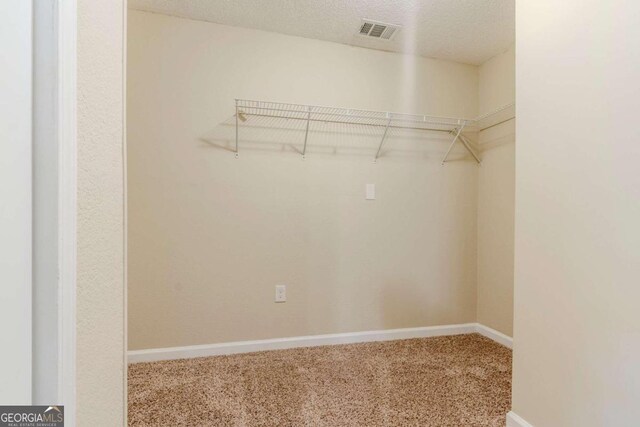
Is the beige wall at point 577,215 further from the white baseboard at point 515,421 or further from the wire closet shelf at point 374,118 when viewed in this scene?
the wire closet shelf at point 374,118

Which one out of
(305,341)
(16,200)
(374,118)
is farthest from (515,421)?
(374,118)

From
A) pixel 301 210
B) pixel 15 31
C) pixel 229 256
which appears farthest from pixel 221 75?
pixel 15 31

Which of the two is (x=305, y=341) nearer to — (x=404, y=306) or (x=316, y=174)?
(x=404, y=306)

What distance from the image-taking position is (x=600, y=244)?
1.01 m

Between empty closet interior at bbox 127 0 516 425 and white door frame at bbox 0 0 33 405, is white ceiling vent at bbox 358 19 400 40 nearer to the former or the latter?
empty closet interior at bbox 127 0 516 425

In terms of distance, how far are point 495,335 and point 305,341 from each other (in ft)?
4.91

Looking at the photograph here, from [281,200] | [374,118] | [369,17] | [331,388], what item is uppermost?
[369,17]

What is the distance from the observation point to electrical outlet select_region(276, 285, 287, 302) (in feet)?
7.00

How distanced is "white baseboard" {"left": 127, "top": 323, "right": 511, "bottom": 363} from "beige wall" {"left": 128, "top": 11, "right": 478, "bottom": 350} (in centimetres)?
5

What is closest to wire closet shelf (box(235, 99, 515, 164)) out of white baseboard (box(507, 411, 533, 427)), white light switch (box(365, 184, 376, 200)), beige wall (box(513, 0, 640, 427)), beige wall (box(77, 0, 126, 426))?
white light switch (box(365, 184, 376, 200))

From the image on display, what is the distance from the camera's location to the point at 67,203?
1.74 feet

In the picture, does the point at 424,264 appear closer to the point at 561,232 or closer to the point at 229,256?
the point at 561,232

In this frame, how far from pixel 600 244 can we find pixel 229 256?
1.93 metres

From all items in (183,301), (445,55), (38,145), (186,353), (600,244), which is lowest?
(186,353)
